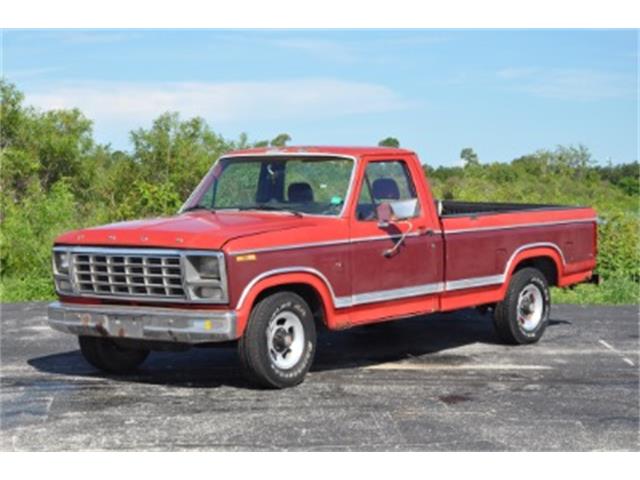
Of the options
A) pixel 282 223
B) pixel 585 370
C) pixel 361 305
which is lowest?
pixel 585 370

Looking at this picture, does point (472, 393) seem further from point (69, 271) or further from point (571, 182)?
point (571, 182)

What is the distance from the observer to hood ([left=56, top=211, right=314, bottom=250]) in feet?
30.8

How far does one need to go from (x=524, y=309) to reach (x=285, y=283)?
3583mm

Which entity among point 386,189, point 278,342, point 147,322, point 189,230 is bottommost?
point 278,342

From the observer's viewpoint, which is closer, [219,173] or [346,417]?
[346,417]

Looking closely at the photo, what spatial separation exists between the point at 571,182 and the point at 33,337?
2483 cm

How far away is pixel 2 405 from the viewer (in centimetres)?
923

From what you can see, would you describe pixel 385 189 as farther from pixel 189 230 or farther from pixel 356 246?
pixel 189 230

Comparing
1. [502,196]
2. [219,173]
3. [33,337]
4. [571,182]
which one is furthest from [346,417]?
[571,182]

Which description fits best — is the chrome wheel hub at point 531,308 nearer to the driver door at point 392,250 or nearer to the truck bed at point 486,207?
the truck bed at point 486,207

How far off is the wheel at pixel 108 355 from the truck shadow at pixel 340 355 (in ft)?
0.32

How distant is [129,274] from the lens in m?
9.69

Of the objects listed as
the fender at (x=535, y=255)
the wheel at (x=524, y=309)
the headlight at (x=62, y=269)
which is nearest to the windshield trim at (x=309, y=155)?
the headlight at (x=62, y=269)

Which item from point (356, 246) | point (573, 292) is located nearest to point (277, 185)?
point (356, 246)
